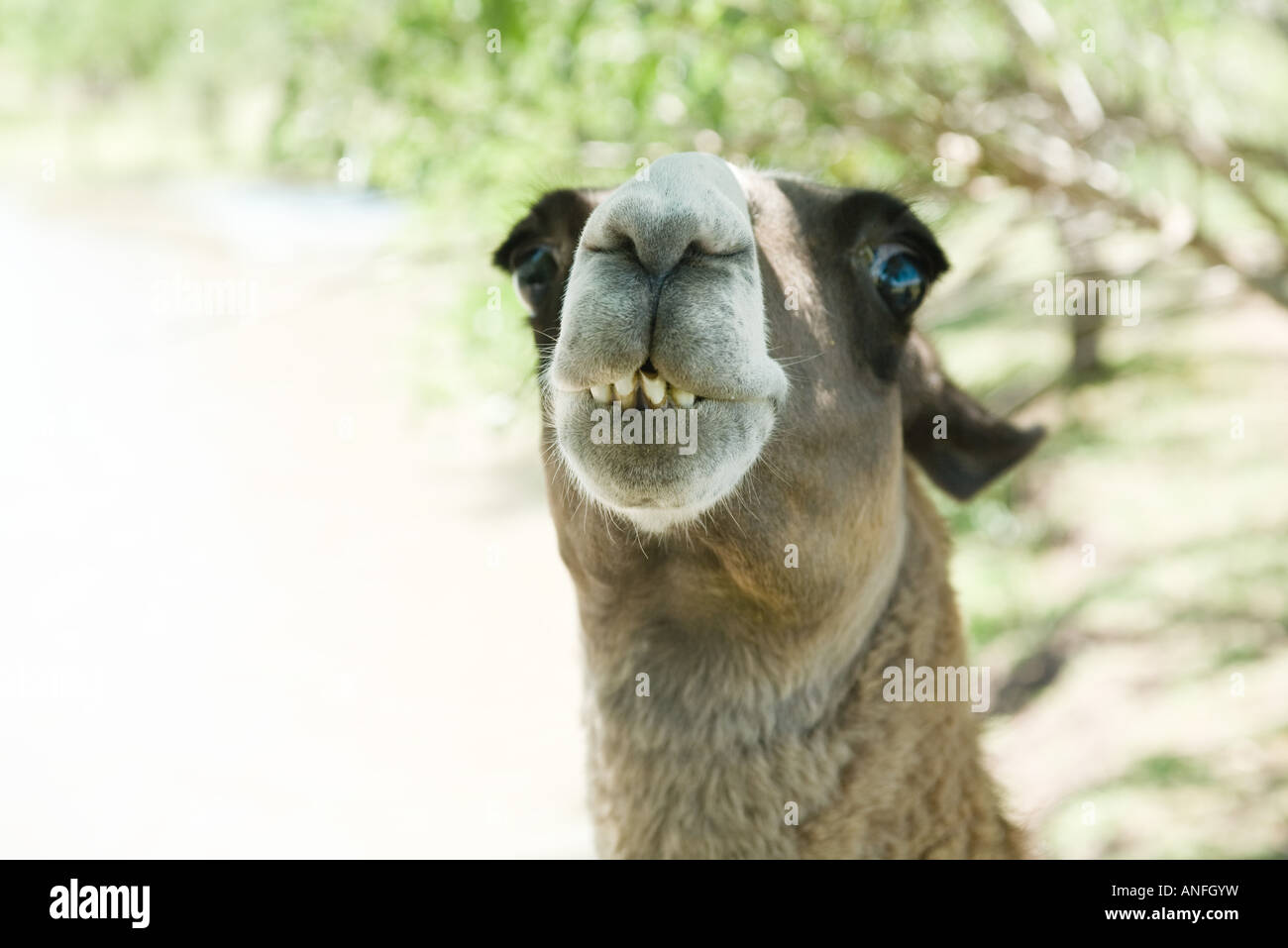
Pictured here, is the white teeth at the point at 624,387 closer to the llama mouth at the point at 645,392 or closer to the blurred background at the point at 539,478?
the llama mouth at the point at 645,392

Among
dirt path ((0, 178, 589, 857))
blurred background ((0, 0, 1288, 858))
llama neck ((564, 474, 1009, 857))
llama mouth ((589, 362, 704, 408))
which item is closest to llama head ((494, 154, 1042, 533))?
llama mouth ((589, 362, 704, 408))

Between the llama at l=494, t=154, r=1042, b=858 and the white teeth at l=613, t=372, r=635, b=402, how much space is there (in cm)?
13

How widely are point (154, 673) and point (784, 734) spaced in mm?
10200

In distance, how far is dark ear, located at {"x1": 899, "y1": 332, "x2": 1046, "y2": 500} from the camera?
144 inches

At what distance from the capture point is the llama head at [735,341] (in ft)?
8.15

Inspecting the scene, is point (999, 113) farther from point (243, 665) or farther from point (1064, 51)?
point (243, 665)

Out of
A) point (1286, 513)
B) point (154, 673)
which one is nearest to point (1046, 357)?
point (1286, 513)

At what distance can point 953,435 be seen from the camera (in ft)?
12.4

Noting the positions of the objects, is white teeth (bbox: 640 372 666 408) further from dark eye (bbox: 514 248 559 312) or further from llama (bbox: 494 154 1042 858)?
dark eye (bbox: 514 248 559 312)

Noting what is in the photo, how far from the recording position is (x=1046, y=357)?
12.1 metres

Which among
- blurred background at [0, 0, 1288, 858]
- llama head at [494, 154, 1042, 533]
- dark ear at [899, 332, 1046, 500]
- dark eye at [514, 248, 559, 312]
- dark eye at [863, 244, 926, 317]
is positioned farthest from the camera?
blurred background at [0, 0, 1288, 858]

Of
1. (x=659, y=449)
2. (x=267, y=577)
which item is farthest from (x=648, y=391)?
(x=267, y=577)

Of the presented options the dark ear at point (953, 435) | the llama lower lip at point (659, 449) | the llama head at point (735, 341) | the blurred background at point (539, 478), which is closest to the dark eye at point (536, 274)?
the llama head at point (735, 341)

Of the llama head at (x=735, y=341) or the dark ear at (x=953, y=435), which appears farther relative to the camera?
the dark ear at (x=953, y=435)
